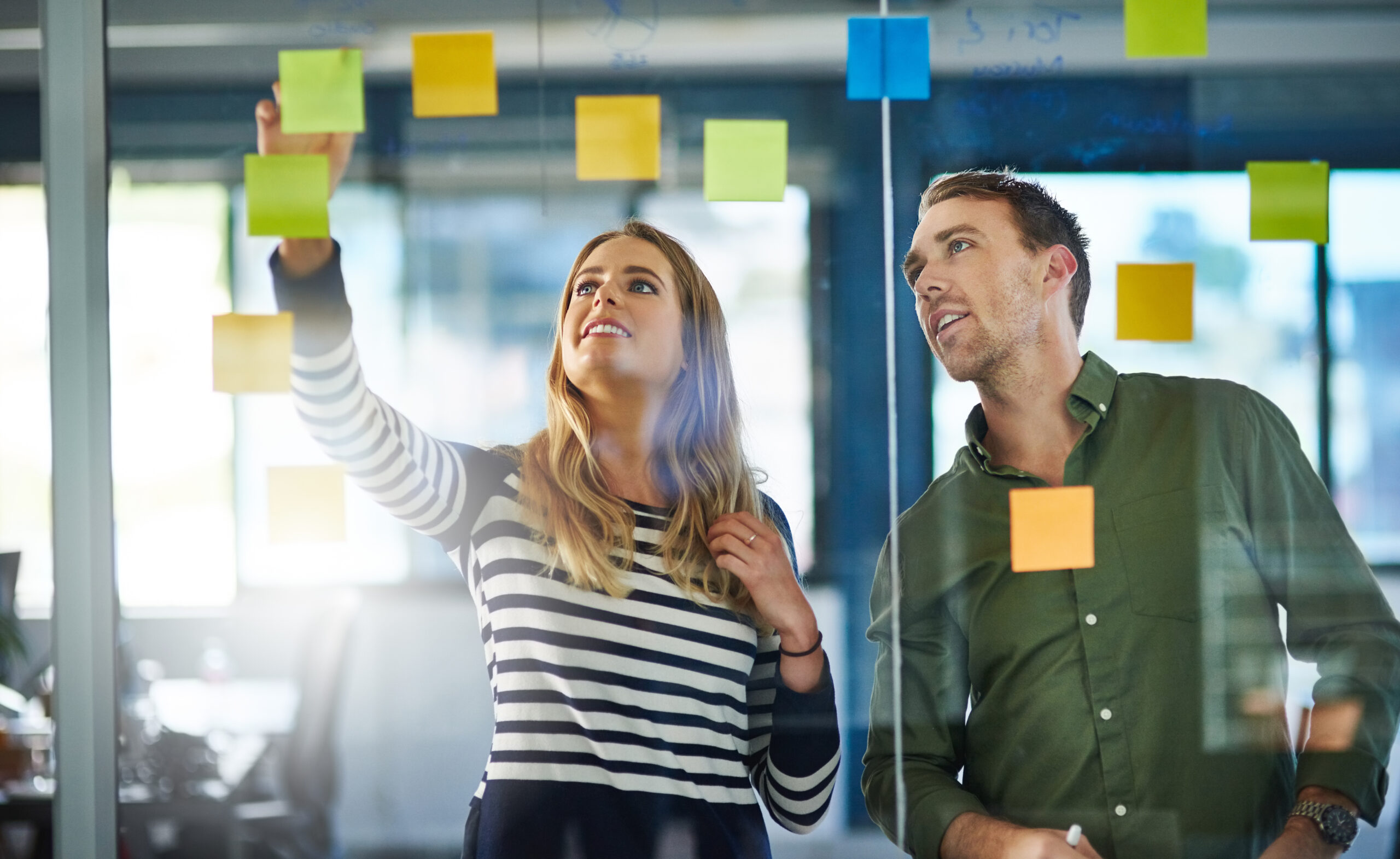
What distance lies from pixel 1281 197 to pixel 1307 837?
34.1 inches

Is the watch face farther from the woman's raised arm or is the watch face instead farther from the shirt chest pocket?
the woman's raised arm

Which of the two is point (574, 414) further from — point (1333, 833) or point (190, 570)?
point (1333, 833)

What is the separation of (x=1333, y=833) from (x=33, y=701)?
6.27ft

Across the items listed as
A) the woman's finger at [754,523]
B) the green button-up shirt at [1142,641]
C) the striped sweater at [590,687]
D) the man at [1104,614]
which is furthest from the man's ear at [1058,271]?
the striped sweater at [590,687]

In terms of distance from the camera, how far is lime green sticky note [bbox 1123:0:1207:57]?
1466 mm

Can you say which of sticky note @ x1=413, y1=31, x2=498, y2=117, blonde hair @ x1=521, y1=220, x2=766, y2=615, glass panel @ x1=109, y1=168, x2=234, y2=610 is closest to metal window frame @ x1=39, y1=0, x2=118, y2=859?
glass panel @ x1=109, y1=168, x2=234, y2=610

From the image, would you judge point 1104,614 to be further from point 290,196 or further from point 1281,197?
point 290,196

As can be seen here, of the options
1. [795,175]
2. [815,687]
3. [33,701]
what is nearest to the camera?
[815,687]

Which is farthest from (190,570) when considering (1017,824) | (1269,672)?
(1269,672)

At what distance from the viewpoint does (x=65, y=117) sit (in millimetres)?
1397

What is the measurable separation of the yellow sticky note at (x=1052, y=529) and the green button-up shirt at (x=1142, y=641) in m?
0.01

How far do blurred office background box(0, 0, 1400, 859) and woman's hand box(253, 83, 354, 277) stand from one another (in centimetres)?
2

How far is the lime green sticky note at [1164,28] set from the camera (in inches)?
57.7

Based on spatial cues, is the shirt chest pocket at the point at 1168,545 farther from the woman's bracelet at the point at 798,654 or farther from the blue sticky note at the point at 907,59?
the blue sticky note at the point at 907,59
